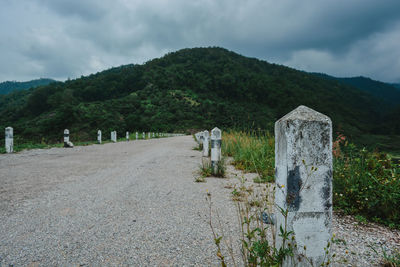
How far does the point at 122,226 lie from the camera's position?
2.37 meters

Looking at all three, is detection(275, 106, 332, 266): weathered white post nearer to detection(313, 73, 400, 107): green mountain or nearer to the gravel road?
the gravel road

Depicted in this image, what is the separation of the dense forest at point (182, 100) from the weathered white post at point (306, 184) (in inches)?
1039

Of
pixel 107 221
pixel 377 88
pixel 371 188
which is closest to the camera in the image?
pixel 107 221

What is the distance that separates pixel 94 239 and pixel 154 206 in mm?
1014

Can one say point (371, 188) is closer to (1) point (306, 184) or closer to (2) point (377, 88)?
(1) point (306, 184)

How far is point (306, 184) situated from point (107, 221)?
7.31 ft

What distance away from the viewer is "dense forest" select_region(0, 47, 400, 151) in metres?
38.0

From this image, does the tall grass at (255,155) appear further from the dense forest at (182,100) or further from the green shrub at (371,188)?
the dense forest at (182,100)

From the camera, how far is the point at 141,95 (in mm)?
66875

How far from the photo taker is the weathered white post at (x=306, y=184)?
50.3 inches

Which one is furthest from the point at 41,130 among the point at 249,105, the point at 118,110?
the point at 249,105

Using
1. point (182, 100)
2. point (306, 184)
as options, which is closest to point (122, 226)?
point (306, 184)

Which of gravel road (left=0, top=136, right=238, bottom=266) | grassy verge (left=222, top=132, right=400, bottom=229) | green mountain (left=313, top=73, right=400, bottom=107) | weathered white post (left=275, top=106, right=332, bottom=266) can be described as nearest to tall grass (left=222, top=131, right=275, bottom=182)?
gravel road (left=0, top=136, right=238, bottom=266)

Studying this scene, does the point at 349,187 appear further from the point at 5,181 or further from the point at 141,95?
the point at 141,95
